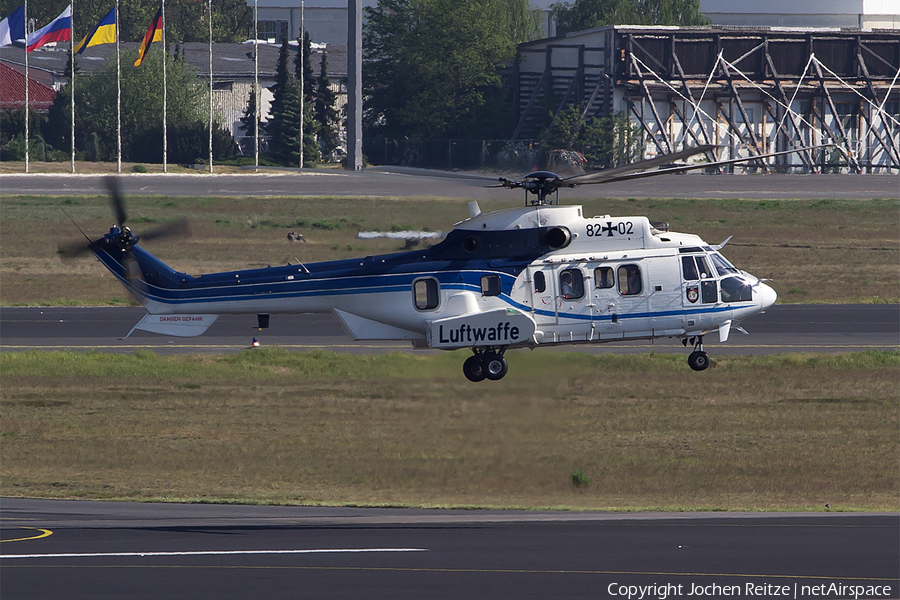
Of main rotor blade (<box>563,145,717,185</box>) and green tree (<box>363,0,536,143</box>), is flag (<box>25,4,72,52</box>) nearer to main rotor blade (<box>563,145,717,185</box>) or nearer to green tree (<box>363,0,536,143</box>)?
green tree (<box>363,0,536,143</box>)

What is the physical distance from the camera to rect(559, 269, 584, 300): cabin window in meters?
24.3

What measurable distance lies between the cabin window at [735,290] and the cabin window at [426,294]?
6553 mm

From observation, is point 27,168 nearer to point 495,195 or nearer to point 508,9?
point 508,9

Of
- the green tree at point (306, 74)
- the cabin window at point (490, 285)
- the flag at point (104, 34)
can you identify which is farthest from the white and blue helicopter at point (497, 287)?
the green tree at point (306, 74)

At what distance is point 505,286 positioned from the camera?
24297 mm

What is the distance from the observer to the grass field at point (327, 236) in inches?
2341

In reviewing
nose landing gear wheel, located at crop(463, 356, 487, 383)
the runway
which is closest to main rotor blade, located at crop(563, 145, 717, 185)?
nose landing gear wheel, located at crop(463, 356, 487, 383)

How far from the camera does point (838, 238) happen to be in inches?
2825

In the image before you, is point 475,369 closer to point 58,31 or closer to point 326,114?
point 58,31

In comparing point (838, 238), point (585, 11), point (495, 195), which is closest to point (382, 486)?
point (495, 195)

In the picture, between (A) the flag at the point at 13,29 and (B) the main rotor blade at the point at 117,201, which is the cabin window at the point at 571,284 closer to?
(B) the main rotor blade at the point at 117,201

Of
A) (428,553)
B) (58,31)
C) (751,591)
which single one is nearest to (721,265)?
(751,591)

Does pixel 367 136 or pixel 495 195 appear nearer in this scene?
pixel 495 195

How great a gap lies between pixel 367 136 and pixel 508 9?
39063mm
